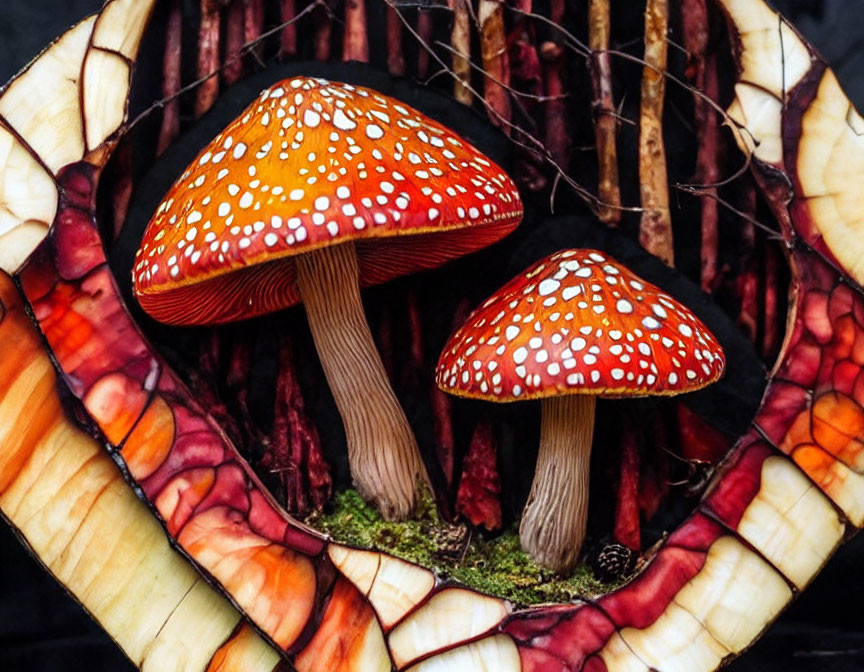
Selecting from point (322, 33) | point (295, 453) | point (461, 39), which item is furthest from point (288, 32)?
point (295, 453)

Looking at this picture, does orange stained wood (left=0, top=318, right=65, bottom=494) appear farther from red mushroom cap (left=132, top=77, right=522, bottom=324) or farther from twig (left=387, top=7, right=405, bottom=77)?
twig (left=387, top=7, right=405, bottom=77)

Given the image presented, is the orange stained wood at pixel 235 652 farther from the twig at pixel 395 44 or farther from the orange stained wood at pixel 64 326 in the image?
the twig at pixel 395 44

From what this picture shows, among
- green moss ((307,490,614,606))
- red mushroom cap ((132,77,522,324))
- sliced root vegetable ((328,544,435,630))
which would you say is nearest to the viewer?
red mushroom cap ((132,77,522,324))

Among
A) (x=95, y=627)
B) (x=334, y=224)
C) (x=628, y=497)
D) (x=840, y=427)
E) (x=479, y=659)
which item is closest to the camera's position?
(x=334, y=224)

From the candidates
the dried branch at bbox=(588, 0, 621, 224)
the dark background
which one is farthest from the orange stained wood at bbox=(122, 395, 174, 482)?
the dried branch at bbox=(588, 0, 621, 224)

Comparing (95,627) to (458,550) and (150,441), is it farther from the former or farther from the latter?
(458,550)

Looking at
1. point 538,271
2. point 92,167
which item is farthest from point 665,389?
point 92,167
